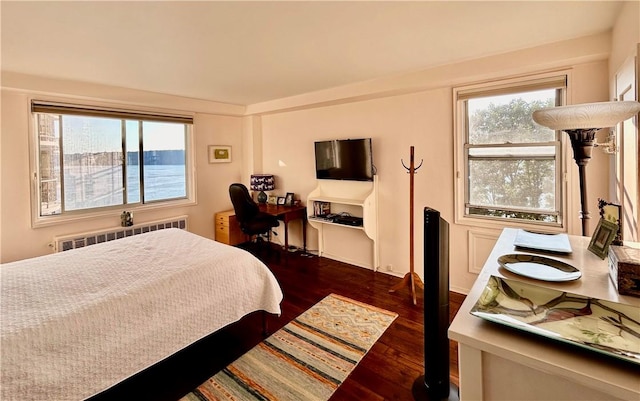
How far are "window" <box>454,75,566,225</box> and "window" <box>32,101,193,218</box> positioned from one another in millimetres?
3840

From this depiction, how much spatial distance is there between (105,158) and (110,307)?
2.94 m

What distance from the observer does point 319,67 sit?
3.04 m

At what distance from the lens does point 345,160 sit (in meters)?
4.04

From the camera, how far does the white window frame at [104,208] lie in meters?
3.26

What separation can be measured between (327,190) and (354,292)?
65.0 inches

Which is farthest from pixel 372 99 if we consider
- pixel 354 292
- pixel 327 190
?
pixel 354 292

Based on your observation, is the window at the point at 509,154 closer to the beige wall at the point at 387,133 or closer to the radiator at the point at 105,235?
the beige wall at the point at 387,133

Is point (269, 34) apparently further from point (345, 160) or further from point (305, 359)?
point (305, 359)

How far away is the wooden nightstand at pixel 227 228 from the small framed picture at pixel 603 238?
14.3 ft

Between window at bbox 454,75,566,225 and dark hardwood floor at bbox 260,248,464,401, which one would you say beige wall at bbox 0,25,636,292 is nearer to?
window at bbox 454,75,566,225

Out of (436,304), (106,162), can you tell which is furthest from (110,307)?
(106,162)

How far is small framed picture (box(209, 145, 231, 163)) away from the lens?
4.88 meters

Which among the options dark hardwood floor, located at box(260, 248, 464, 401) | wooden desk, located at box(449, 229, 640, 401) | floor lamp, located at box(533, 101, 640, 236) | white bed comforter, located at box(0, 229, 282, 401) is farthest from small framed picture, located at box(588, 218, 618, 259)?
white bed comforter, located at box(0, 229, 282, 401)

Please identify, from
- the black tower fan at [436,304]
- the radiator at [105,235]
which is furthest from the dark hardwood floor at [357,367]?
the radiator at [105,235]
